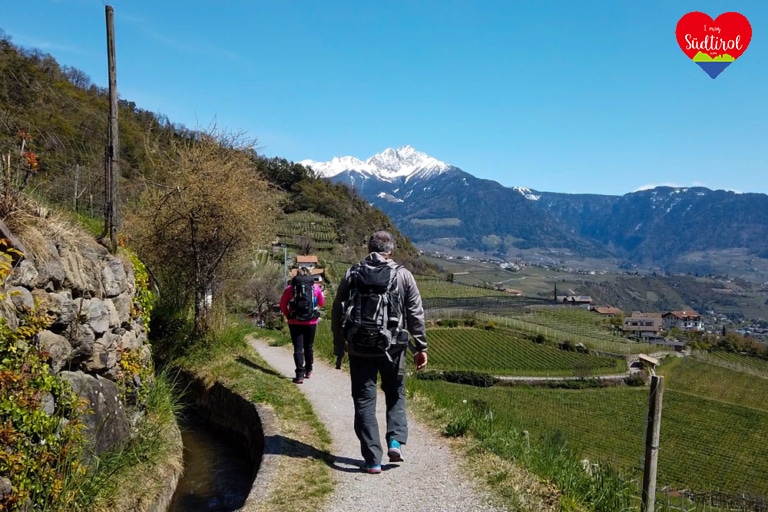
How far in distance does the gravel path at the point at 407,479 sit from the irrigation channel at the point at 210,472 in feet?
3.44

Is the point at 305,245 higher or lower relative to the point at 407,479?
higher

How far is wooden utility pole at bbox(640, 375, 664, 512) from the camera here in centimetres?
374

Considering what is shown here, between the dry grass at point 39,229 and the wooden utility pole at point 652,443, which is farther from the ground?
Answer: the dry grass at point 39,229

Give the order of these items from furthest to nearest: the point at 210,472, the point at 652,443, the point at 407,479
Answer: the point at 210,472 < the point at 407,479 < the point at 652,443

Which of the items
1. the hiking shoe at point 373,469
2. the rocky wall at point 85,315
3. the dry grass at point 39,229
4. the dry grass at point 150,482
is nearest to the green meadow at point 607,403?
the hiking shoe at point 373,469

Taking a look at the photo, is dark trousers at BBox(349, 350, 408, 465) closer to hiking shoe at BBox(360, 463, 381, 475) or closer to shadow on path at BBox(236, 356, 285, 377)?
hiking shoe at BBox(360, 463, 381, 475)

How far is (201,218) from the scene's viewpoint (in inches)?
399

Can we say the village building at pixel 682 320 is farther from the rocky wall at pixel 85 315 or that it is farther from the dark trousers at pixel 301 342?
the rocky wall at pixel 85 315

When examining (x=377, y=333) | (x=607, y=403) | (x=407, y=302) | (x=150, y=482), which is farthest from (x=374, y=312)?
(x=607, y=403)

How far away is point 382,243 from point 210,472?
138 inches

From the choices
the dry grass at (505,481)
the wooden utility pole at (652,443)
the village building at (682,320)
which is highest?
the wooden utility pole at (652,443)

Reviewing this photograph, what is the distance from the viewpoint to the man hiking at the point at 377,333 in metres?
4.46

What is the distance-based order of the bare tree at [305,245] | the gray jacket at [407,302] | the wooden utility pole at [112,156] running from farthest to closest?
the bare tree at [305,245], the wooden utility pole at [112,156], the gray jacket at [407,302]

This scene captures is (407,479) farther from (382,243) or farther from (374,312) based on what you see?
(382,243)
